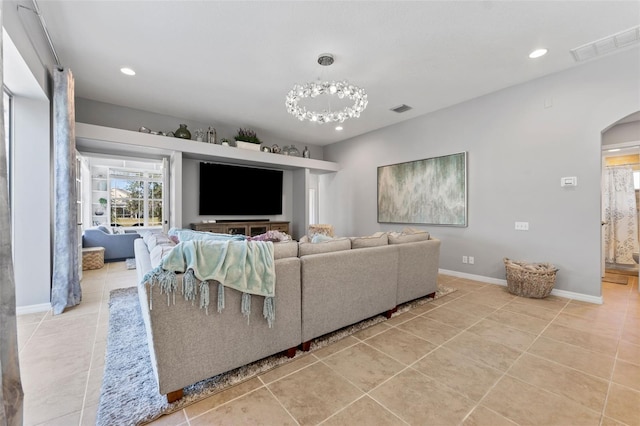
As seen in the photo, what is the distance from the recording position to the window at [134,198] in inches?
311

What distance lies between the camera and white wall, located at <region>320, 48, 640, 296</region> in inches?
122

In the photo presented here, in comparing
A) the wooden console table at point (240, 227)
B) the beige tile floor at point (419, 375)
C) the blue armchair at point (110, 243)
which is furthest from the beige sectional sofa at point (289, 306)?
the blue armchair at point (110, 243)

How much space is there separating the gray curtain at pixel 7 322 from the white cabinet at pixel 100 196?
8.34 meters

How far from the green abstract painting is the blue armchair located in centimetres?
519

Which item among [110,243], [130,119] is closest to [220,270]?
[130,119]

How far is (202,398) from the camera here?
1543 millimetres

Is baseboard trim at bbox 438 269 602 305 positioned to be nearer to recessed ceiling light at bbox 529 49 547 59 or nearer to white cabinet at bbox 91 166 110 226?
recessed ceiling light at bbox 529 49 547 59

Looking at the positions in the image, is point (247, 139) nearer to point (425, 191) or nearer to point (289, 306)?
point (425, 191)

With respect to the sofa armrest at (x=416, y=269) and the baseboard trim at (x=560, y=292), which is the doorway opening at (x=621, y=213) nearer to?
the baseboard trim at (x=560, y=292)

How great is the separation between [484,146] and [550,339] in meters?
2.76

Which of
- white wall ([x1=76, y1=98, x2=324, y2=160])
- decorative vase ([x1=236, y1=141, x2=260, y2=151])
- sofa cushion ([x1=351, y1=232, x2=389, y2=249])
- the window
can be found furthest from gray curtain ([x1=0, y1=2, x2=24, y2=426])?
the window

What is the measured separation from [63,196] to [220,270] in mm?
2622

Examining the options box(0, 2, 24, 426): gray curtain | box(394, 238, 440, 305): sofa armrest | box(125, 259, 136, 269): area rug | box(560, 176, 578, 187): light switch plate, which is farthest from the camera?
box(125, 259, 136, 269): area rug

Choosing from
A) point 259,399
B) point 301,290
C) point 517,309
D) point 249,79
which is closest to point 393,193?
point 517,309
